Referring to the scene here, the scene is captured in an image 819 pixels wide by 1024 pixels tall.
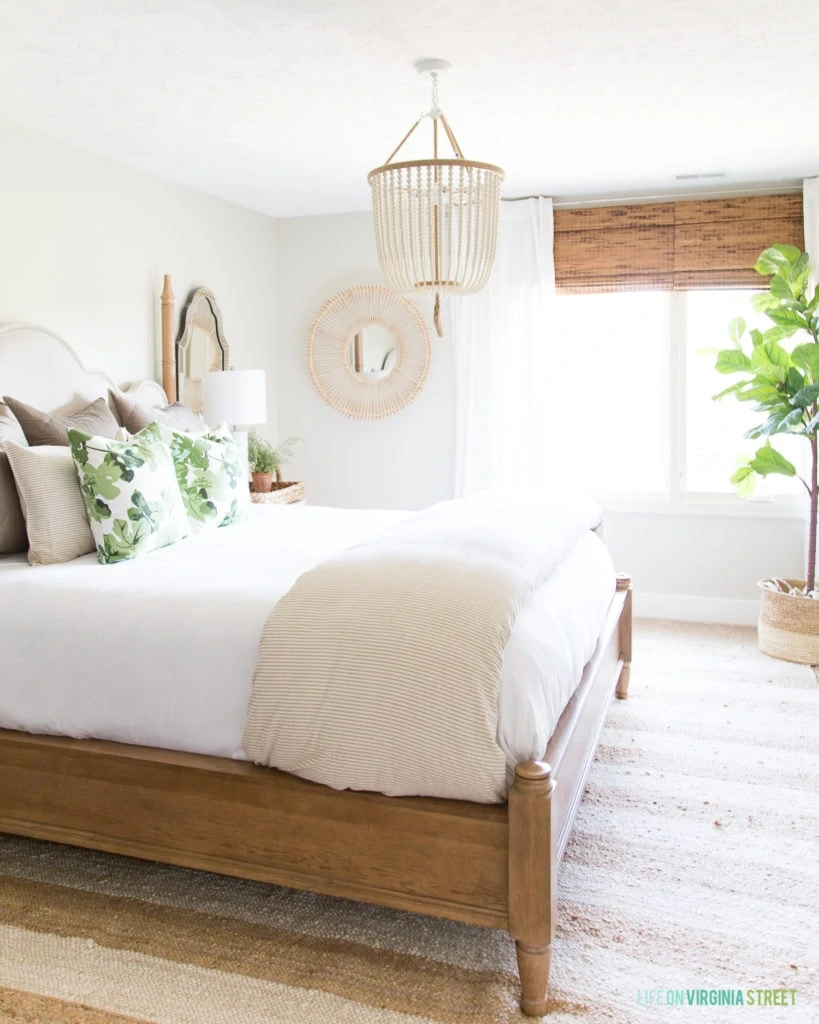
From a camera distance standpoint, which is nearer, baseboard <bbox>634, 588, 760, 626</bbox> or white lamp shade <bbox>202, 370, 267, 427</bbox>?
white lamp shade <bbox>202, 370, 267, 427</bbox>

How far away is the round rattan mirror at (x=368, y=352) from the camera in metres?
5.49

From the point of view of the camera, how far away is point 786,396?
4.34 metres

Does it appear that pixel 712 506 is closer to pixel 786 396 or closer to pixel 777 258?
pixel 786 396

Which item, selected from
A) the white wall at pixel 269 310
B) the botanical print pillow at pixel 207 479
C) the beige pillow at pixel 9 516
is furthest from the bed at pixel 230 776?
the white wall at pixel 269 310

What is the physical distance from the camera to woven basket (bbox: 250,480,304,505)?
4838 millimetres

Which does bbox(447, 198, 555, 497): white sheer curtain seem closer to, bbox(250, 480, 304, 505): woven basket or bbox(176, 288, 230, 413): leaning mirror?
bbox(250, 480, 304, 505): woven basket

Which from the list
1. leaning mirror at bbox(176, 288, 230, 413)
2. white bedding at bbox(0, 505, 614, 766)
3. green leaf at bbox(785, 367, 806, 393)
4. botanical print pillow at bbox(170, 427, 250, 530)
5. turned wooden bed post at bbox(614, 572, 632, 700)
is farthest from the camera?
leaning mirror at bbox(176, 288, 230, 413)

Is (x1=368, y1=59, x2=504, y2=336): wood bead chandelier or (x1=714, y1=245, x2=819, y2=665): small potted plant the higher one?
(x1=368, y1=59, x2=504, y2=336): wood bead chandelier

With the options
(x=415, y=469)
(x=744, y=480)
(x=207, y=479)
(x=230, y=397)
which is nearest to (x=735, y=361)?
(x=744, y=480)

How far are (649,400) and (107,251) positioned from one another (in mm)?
2989

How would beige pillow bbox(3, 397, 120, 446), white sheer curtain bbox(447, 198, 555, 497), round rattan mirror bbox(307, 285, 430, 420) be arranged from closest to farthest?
beige pillow bbox(3, 397, 120, 446), white sheer curtain bbox(447, 198, 555, 497), round rattan mirror bbox(307, 285, 430, 420)

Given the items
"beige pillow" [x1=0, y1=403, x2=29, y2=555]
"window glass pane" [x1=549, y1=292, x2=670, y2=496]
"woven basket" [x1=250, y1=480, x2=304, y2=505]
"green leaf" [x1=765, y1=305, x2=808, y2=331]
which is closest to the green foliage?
"woven basket" [x1=250, y1=480, x2=304, y2=505]

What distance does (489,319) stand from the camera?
5.27 meters

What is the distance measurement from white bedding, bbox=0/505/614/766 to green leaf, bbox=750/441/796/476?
2213 mm
